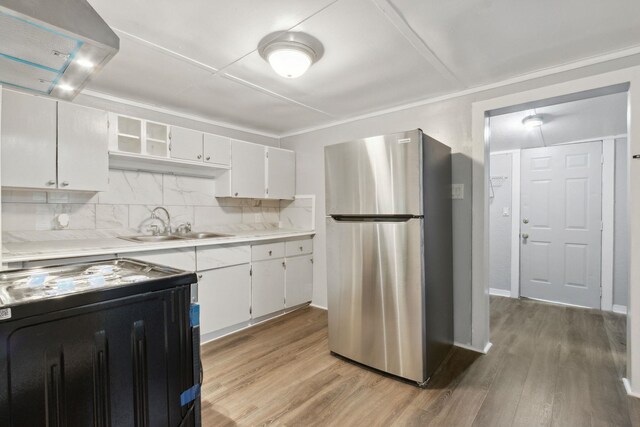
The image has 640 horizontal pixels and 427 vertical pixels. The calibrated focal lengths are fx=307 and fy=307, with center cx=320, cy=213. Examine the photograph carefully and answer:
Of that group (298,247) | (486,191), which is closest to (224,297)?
(298,247)

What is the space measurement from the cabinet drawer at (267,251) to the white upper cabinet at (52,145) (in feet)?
4.43

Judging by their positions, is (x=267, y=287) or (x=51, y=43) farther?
(x=267, y=287)

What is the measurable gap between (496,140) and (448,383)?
3.07 meters

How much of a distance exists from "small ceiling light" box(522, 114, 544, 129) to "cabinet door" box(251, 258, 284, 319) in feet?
9.42

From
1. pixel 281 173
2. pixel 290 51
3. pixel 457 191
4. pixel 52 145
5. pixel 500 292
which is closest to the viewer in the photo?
pixel 290 51

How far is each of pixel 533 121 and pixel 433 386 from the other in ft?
8.73

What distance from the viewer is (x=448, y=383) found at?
2061 mm

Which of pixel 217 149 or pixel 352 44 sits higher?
pixel 352 44

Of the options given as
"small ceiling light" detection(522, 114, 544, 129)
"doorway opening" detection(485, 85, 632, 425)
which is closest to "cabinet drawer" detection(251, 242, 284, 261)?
"doorway opening" detection(485, 85, 632, 425)

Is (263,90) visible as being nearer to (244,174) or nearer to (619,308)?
(244,174)

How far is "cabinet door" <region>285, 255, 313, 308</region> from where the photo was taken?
3.38 m

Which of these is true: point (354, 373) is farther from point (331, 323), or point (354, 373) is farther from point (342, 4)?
point (342, 4)

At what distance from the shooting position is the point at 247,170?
3.33m

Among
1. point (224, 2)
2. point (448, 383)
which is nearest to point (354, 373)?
point (448, 383)
